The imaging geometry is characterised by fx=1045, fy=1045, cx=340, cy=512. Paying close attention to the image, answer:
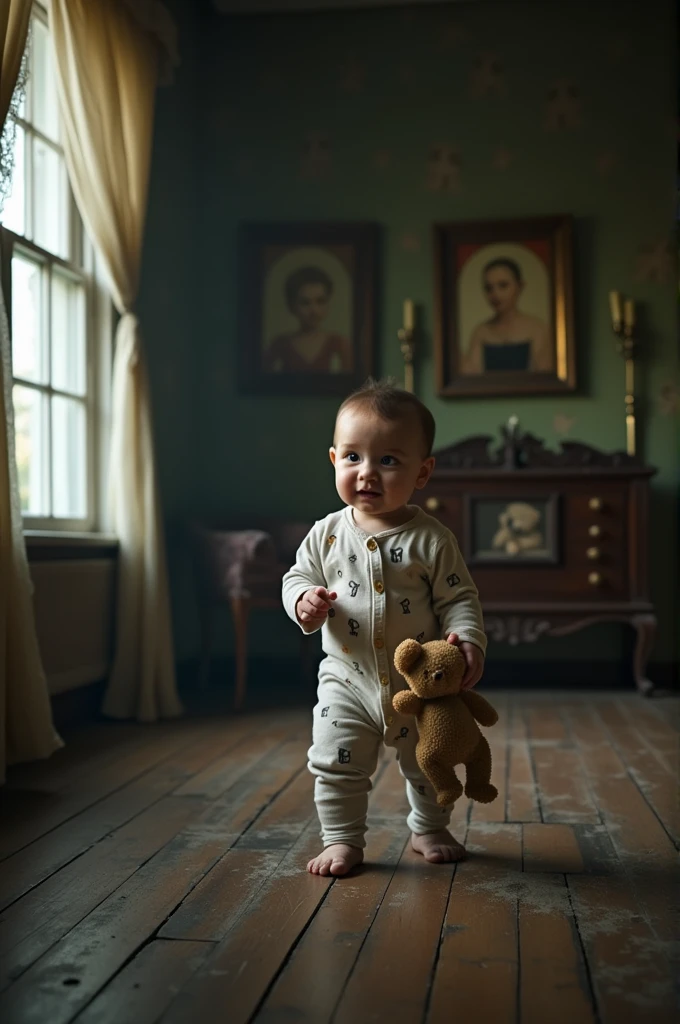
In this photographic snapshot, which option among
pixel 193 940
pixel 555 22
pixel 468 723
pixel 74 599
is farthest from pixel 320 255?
pixel 193 940

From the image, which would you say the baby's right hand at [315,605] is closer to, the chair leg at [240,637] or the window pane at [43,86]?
the chair leg at [240,637]

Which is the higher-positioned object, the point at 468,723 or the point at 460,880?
the point at 468,723

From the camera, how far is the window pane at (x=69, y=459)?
3730 millimetres

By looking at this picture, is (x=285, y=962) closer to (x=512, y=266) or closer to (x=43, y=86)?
(x=43, y=86)

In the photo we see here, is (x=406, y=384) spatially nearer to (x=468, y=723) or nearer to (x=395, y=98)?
(x=395, y=98)

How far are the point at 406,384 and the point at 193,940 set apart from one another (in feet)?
12.1

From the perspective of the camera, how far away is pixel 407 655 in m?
1.84

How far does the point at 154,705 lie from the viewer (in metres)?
3.77

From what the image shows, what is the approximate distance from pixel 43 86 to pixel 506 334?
2.31m

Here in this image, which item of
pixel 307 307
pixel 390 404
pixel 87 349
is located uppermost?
pixel 307 307

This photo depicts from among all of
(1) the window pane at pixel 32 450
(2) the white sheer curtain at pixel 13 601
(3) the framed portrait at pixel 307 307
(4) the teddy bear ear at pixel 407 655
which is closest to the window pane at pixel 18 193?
(1) the window pane at pixel 32 450

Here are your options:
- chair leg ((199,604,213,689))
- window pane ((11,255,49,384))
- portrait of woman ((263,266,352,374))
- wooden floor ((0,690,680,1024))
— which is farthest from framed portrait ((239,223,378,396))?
wooden floor ((0,690,680,1024))

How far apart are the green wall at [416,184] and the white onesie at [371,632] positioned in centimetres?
284

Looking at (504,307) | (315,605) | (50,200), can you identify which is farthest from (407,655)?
(504,307)
